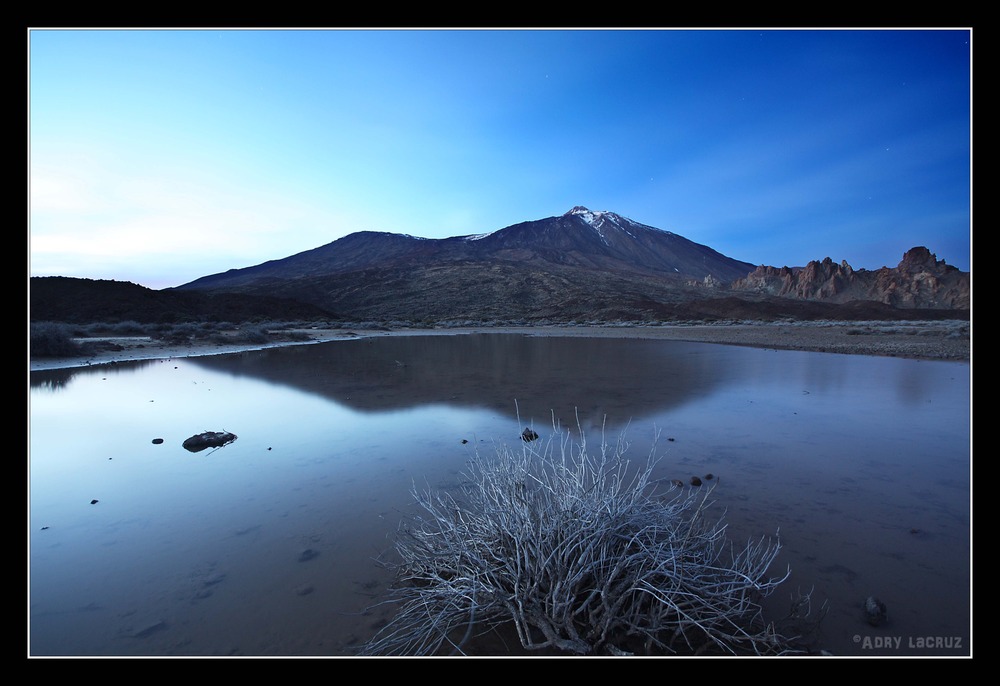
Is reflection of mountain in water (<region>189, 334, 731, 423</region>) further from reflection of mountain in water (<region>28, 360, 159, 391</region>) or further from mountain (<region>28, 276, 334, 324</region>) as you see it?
mountain (<region>28, 276, 334, 324</region>)

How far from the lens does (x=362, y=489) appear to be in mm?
4105

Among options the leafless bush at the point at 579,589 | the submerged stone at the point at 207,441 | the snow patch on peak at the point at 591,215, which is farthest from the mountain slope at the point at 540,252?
the leafless bush at the point at 579,589

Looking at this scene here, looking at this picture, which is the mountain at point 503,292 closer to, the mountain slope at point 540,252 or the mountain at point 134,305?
the mountain at point 134,305

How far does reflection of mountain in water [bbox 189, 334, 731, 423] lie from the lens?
7.85 meters

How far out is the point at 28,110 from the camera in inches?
86.7

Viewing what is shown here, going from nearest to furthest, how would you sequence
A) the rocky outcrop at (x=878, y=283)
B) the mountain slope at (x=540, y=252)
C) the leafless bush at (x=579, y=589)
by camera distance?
the leafless bush at (x=579, y=589)
the rocky outcrop at (x=878, y=283)
the mountain slope at (x=540, y=252)

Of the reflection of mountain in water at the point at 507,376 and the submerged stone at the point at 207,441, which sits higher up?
the reflection of mountain in water at the point at 507,376

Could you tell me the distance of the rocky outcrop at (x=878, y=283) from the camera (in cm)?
6147

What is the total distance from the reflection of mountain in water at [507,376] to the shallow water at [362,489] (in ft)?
0.38

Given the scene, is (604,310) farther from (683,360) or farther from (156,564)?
(156,564)

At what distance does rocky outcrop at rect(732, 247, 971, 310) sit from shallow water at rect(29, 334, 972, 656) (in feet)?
212

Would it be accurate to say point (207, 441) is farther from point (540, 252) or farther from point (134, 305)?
point (540, 252)

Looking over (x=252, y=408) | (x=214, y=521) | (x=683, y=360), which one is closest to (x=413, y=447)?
(x=214, y=521)

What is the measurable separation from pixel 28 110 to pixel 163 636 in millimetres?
2711
